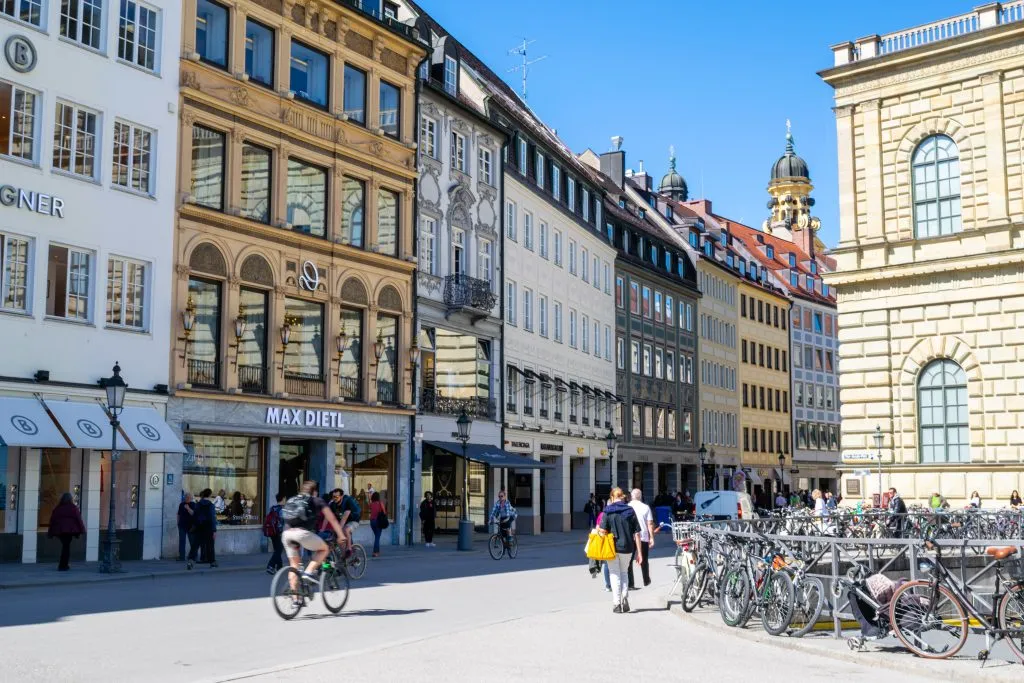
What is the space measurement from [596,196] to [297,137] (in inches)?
1123

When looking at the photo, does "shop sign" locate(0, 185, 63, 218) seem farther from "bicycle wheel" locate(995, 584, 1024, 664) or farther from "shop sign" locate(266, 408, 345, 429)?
"bicycle wheel" locate(995, 584, 1024, 664)

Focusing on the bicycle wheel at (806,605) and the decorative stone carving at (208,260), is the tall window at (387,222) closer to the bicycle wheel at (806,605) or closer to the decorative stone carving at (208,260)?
the decorative stone carving at (208,260)

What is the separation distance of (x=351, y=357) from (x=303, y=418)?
334 cm

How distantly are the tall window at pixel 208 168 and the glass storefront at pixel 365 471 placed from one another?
837 cm

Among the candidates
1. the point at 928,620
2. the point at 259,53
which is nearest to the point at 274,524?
the point at 259,53

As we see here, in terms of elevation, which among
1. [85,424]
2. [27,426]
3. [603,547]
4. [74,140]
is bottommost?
[603,547]

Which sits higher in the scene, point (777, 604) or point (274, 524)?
point (274, 524)

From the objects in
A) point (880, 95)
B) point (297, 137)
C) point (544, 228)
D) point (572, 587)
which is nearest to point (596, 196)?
point (544, 228)

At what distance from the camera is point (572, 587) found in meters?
23.8

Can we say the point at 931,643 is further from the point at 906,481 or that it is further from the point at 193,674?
the point at 906,481

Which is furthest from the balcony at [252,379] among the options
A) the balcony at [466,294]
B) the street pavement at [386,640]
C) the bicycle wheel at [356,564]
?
the street pavement at [386,640]

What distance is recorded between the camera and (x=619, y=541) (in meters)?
18.4

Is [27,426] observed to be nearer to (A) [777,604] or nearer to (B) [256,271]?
(B) [256,271]

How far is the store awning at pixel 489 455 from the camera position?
43.1 meters
